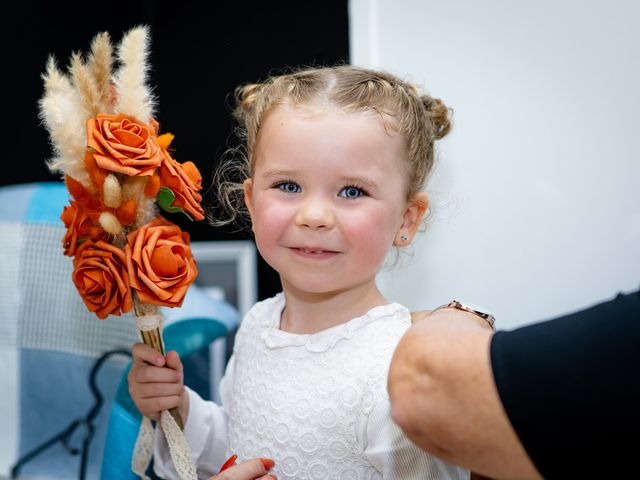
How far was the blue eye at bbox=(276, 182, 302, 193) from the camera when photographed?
1.14 metres

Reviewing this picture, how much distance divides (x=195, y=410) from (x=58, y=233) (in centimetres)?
71

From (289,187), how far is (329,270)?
6.3 inches

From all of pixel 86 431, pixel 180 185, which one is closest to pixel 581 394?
pixel 180 185

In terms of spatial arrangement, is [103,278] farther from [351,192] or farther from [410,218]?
[410,218]

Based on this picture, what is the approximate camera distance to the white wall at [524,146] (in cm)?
154

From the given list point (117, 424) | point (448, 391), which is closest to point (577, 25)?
point (448, 391)

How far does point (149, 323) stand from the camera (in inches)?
46.4

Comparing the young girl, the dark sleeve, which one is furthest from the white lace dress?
the dark sleeve

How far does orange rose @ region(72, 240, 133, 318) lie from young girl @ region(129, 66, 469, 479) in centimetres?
16

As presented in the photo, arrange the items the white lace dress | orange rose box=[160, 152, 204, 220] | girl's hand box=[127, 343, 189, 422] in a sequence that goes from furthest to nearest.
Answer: girl's hand box=[127, 343, 189, 422], orange rose box=[160, 152, 204, 220], the white lace dress

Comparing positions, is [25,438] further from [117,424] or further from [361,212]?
[361,212]

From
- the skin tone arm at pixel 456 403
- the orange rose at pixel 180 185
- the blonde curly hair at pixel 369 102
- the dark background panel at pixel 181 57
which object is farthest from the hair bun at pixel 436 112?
the dark background panel at pixel 181 57

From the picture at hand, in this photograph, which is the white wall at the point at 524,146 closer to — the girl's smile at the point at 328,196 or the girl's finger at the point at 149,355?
the girl's smile at the point at 328,196

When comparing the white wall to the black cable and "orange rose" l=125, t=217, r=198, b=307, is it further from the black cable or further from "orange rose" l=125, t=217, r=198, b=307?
the black cable
